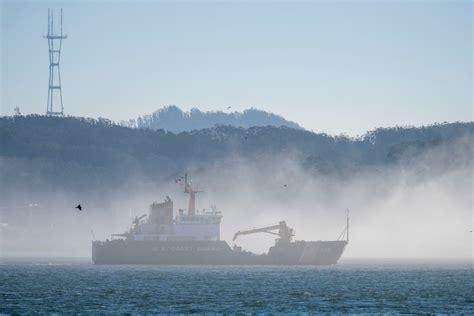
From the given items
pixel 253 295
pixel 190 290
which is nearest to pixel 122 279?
pixel 190 290

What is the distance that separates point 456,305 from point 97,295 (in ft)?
125

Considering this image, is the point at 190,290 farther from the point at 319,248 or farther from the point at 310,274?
the point at 319,248

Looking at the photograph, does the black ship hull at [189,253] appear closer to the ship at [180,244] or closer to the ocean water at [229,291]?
the ship at [180,244]

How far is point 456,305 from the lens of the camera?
365 feet

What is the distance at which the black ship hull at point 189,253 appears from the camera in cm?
19225

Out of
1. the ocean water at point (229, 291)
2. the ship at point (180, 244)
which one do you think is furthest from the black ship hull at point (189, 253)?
the ocean water at point (229, 291)

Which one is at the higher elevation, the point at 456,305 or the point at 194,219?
the point at 194,219

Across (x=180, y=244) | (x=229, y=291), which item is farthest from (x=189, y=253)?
(x=229, y=291)

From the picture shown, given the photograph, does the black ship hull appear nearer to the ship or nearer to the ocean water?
the ship

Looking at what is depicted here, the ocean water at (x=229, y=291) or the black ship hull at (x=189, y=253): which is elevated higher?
the black ship hull at (x=189, y=253)

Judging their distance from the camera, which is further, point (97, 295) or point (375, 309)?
point (97, 295)

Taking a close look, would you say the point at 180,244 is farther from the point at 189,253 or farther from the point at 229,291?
the point at 229,291

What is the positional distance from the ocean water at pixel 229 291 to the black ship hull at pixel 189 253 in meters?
7.07

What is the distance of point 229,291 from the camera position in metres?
129
